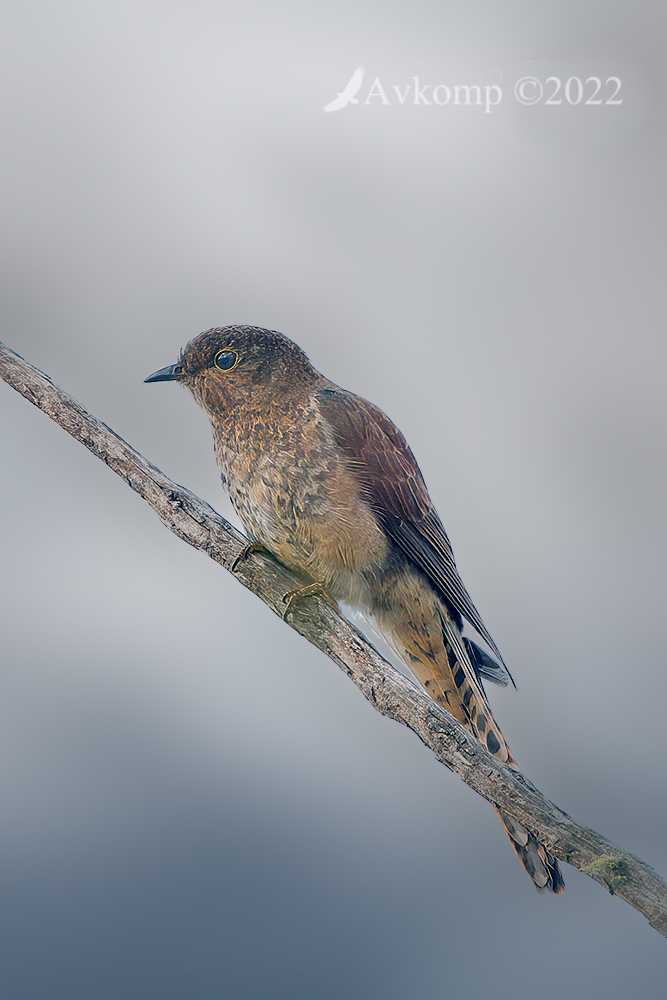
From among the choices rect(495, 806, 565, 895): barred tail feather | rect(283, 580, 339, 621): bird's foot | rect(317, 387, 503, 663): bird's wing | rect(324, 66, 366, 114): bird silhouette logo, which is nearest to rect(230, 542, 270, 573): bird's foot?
rect(283, 580, 339, 621): bird's foot

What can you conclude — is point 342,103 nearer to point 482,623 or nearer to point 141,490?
point 141,490

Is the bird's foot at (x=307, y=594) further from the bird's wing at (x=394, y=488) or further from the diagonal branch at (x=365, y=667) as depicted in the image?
the bird's wing at (x=394, y=488)

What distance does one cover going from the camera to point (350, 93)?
1.81 m

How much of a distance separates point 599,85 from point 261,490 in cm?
141

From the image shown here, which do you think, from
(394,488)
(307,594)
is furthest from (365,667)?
(394,488)

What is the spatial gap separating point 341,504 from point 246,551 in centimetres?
25

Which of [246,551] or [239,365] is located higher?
[239,365]

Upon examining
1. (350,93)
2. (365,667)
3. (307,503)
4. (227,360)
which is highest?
(350,93)

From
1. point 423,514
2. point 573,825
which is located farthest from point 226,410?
point 573,825

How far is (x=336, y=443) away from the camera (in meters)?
1.53

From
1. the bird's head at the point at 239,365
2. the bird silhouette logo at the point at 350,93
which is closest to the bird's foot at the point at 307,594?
the bird's head at the point at 239,365

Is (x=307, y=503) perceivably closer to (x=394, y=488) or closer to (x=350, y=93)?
(x=394, y=488)

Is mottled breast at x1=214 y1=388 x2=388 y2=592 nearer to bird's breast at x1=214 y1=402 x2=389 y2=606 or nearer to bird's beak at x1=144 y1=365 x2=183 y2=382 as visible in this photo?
bird's breast at x1=214 y1=402 x2=389 y2=606

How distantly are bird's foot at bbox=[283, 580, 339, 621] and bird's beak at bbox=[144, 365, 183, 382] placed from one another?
1.90ft
